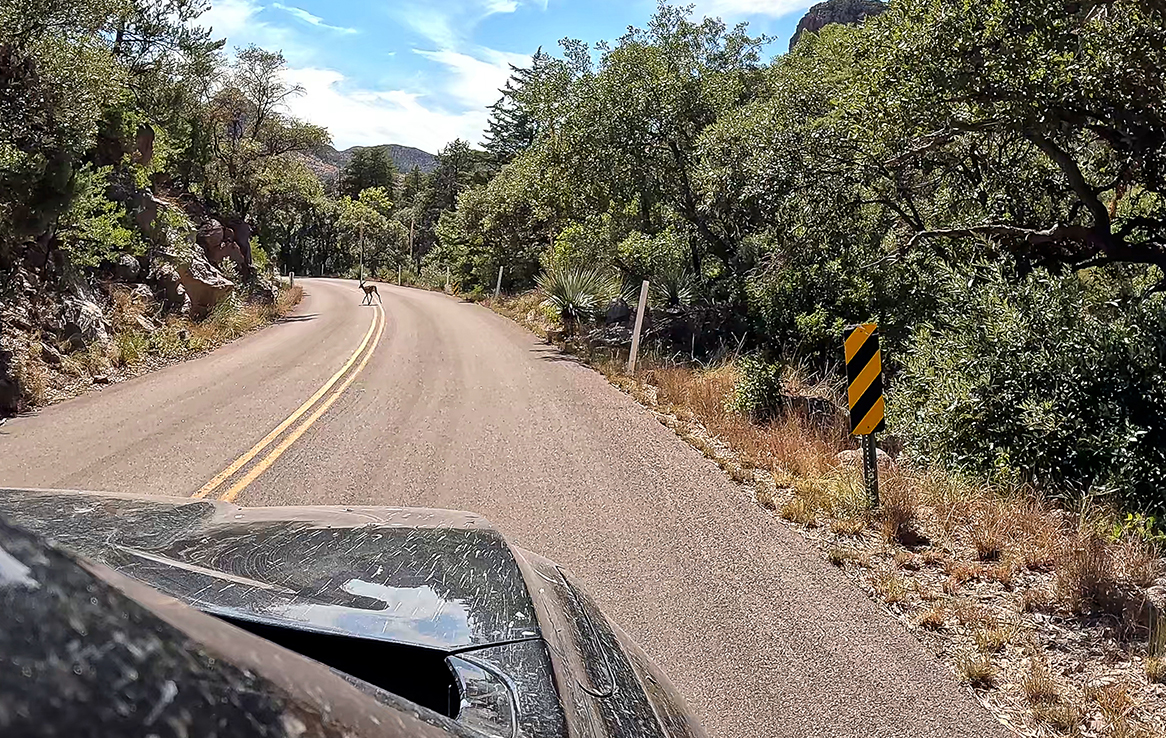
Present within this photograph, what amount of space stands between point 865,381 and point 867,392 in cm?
9

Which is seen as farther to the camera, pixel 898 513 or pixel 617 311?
pixel 617 311

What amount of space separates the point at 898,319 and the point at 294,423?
10.3m

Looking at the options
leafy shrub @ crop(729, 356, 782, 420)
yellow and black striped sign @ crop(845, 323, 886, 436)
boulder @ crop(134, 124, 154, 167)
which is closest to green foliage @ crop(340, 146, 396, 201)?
boulder @ crop(134, 124, 154, 167)

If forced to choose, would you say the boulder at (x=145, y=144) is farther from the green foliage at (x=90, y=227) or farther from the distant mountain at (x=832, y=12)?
the distant mountain at (x=832, y=12)

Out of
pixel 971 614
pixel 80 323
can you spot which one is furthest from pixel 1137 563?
pixel 80 323

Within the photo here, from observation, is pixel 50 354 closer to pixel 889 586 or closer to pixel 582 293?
pixel 582 293

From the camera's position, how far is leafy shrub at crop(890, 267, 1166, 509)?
24.1 ft

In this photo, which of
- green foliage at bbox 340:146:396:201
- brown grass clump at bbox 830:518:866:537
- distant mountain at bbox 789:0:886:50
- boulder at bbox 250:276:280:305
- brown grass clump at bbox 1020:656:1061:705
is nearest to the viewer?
brown grass clump at bbox 1020:656:1061:705

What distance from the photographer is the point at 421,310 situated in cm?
2969

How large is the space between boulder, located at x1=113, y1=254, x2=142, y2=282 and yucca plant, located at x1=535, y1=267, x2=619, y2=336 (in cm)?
981

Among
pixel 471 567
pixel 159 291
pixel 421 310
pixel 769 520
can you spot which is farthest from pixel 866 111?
pixel 421 310

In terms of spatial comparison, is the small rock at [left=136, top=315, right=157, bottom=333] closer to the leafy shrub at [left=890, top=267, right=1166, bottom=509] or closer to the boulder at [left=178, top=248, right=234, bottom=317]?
the boulder at [left=178, top=248, right=234, bottom=317]

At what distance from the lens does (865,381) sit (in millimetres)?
6430

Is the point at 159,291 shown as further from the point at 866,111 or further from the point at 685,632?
the point at 685,632
